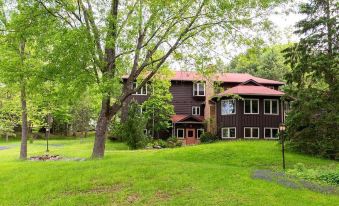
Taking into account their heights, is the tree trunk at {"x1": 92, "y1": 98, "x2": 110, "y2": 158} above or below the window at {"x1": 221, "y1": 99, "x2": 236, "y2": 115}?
below

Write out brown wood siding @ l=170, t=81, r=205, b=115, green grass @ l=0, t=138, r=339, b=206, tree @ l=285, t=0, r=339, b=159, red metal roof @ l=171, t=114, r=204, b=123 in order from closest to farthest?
green grass @ l=0, t=138, r=339, b=206 < tree @ l=285, t=0, r=339, b=159 < red metal roof @ l=171, t=114, r=204, b=123 < brown wood siding @ l=170, t=81, r=205, b=115

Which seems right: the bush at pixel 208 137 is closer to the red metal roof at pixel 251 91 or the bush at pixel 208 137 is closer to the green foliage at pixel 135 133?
the red metal roof at pixel 251 91

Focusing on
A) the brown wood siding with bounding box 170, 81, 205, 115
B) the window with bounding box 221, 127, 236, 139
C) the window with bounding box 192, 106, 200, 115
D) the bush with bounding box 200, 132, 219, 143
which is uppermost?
the brown wood siding with bounding box 170, 81, 205, 115

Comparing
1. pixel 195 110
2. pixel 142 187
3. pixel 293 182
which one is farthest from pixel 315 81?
pixel 195 110

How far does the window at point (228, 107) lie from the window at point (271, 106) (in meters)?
3.20

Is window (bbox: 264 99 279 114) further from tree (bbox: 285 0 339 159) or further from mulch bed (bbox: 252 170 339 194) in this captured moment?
mulch bed (bbox: 252 170 339 194)

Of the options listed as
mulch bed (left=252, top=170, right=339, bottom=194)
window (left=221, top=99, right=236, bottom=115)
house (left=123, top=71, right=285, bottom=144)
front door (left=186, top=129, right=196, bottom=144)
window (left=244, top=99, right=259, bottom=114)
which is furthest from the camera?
front door (left=186, top=129, right=196, bottom=144)

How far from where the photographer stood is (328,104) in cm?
2155

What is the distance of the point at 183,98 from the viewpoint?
43.7 metres

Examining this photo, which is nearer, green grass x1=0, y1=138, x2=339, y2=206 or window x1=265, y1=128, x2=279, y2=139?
green grass x1=0, y1=138, x2=339, y2=206

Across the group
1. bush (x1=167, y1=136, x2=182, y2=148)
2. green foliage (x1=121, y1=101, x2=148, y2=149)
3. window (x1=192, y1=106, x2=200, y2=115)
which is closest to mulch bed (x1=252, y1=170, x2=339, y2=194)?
green foliage (x1=121, y1=101, x2=148, y2=149)

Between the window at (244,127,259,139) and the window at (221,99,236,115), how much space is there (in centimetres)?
225

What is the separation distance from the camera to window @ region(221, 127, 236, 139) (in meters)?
36.3

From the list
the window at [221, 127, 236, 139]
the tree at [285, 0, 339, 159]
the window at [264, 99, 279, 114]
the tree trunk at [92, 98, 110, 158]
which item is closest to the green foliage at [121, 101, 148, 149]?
the window at [221, 127, 236, 139]
